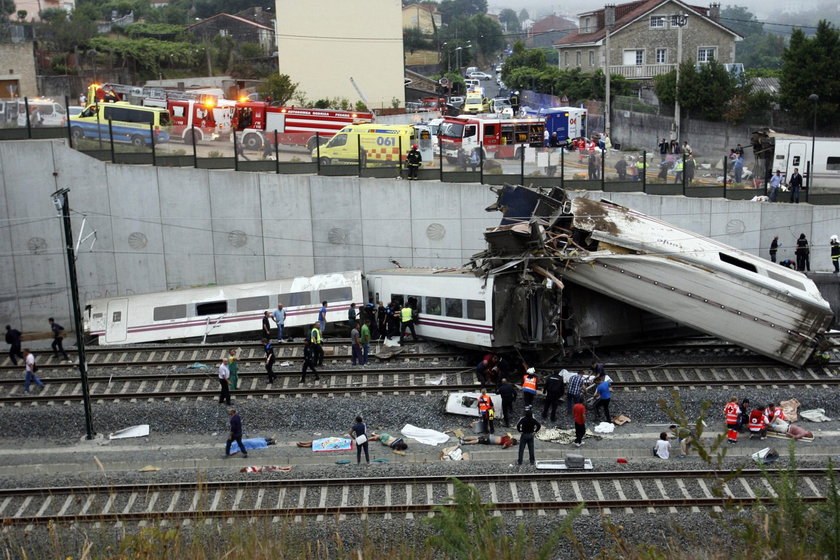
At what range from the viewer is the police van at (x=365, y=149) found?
3134 cm

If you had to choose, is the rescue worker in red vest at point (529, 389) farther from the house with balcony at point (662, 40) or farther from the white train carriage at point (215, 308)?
the house with balcony at point (662, 40)

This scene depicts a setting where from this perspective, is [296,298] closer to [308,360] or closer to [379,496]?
[308,360]

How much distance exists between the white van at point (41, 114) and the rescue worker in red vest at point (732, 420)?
22904mm

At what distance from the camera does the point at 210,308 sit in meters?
27.0

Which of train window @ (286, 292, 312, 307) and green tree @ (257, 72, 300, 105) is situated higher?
green tree @ (257, 72, 300, 105)

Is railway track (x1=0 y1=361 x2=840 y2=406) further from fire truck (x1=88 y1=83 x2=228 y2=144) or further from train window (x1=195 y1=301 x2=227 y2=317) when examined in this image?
fire truck (x1=88 y1=83 x2=228 y2=144)

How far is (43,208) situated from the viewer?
29.6 meters

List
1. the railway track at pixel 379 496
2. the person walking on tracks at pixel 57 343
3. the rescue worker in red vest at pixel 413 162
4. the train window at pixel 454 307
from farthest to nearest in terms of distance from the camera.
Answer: the rescue worker in red vest at pixel 413 162 → the person walking on tracks at pixel 57 343 → the train window at pixel 454 307 → the railway track at pixel 379 496

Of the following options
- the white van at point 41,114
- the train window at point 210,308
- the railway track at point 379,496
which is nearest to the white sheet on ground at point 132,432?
the railway track at point 379,496

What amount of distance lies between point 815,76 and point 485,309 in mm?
30680

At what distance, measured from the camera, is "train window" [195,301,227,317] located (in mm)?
26984

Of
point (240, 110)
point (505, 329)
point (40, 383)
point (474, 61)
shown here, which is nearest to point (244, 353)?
point (40, 383)

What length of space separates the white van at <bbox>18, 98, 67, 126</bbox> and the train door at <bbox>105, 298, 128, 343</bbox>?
7.38 m

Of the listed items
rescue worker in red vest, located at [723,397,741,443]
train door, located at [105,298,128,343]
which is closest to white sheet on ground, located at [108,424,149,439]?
train door, located at [105,298,128,343]
